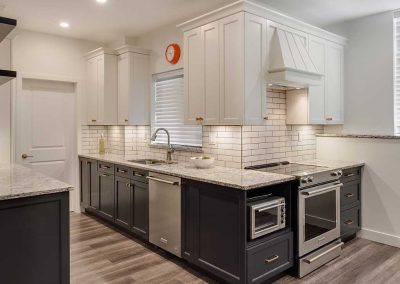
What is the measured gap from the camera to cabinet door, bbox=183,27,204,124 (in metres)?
3.48

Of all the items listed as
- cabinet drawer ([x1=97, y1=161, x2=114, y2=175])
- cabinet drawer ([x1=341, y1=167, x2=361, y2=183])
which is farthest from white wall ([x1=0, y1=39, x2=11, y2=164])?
cabinet drawer ([x1=341, y1=167, x2=361, y2=183])

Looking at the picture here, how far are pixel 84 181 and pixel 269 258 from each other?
3.37 metres

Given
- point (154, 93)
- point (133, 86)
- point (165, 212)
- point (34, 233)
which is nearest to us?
point (34, 233)

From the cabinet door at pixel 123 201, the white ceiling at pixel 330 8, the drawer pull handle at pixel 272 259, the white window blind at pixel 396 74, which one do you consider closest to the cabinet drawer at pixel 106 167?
the cabinet door at pixel 123 201

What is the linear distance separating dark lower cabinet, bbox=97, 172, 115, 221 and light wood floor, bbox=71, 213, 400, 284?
44 cm

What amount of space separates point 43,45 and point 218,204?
151 inches

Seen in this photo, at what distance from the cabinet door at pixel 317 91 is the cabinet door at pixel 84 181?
327cm

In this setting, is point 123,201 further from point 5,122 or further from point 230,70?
point 230,70

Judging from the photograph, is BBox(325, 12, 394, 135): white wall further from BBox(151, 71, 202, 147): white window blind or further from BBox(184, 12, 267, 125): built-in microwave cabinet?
BBox(151, 71, 202, 147): white window blind

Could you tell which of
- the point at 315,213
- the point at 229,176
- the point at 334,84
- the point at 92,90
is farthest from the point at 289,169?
the point at 92,90

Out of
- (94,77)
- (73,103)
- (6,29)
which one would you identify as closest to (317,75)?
(6,29)

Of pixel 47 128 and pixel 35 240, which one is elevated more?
pixel 47 128

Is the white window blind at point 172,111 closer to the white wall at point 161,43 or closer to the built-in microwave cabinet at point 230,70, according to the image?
the white wall at point 161,43

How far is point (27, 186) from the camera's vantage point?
2312 mm
